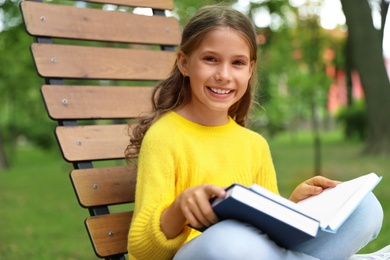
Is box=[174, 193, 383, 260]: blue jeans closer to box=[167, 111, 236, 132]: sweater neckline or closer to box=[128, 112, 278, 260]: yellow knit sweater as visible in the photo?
box=[128, 112, 278, 260]: yellow knit sweater

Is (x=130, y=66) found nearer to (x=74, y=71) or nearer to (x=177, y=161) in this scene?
(x=74, y=71)

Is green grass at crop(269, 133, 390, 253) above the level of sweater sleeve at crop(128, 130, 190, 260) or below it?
below

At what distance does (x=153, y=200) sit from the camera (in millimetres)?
2037

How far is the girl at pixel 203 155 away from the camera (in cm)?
187

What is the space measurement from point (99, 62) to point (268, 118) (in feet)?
32.6

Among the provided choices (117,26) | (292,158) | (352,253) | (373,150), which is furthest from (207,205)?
(292,158)

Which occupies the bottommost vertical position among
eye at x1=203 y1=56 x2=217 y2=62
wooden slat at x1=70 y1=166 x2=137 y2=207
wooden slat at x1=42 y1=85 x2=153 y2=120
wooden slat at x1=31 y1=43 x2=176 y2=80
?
wooden slat at x1=70 y1=166 x2=137 y2=207

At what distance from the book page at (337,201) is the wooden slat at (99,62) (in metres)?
1.16

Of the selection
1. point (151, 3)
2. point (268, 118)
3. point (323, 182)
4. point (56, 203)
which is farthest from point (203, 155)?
point (268, 118)

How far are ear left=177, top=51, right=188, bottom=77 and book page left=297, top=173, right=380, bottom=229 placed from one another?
574mm

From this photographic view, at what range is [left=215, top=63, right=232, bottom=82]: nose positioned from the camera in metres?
2.15

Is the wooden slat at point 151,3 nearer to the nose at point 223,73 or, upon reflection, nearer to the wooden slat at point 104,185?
the wooden slat at point 104,185

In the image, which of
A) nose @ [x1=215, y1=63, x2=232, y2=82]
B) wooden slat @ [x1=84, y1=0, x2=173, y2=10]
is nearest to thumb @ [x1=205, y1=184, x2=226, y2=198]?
nose @ [x1=215, y1=63, x2=232, y2=82]

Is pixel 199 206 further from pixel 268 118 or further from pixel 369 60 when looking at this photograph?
pixel 268 118
